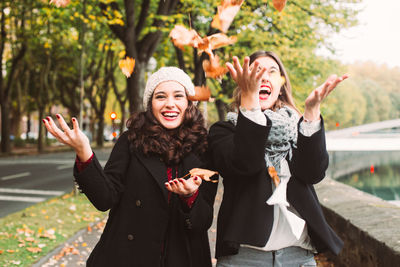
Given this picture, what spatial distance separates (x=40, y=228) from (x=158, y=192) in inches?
208

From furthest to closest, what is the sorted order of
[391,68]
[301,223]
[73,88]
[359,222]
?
[391,68] < [73,88] < [359,222] < [301,223]

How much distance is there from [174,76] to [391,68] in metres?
106

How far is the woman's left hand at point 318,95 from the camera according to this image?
1.86m

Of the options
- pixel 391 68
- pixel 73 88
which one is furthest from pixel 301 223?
pixel 391 68

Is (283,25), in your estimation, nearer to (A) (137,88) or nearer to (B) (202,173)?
(A) (137,88)

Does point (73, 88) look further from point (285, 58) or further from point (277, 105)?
point (277, 105)

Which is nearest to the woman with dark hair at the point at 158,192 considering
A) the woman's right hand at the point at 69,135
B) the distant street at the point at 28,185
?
the woman's right hand at the point at 69,135

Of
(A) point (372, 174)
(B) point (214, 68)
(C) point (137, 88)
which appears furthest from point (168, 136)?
Result: (A) point (372, 174)

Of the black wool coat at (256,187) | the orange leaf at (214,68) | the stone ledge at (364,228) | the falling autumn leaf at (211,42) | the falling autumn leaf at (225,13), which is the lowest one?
the stone ledge at (364,228)

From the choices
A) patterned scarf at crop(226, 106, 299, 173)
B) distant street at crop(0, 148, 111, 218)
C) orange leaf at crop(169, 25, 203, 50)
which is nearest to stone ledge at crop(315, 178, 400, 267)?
patterned scarf at crop(226, 106, 299, 173)

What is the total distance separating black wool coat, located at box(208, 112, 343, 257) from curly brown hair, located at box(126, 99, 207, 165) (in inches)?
9.9

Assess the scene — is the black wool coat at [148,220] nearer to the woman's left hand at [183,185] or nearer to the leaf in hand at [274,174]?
the woman's left hand at [183,185]

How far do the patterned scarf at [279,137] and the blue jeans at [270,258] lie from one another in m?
0.42

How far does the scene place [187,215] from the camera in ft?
7.53
